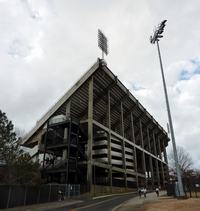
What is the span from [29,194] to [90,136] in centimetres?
2617

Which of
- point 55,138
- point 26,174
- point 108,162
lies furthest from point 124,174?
point 26,174

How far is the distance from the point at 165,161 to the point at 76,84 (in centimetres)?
7459

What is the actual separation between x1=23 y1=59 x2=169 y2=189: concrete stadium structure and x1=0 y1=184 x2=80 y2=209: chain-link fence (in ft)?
33.1

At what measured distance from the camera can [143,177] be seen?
81.1 m

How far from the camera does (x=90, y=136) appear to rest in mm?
55312

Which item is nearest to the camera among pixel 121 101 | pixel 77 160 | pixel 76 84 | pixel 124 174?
pixel 77 160

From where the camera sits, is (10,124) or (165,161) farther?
(165,161)

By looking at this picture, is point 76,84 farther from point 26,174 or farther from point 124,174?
point 26,174

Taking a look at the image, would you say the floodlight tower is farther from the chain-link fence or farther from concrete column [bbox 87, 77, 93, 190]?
the chain-link fence

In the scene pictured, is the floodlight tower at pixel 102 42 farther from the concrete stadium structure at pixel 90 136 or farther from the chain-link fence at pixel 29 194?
the chain-link fence at pixel 29 194

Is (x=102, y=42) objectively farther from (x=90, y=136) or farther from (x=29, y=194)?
(x=29, y=194)

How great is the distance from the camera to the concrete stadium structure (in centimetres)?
5431

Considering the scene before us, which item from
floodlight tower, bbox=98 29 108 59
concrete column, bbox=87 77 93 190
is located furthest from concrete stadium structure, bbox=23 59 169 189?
floodlight tower, bbox=98 29 108 59

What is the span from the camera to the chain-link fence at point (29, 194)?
86.4 ft
